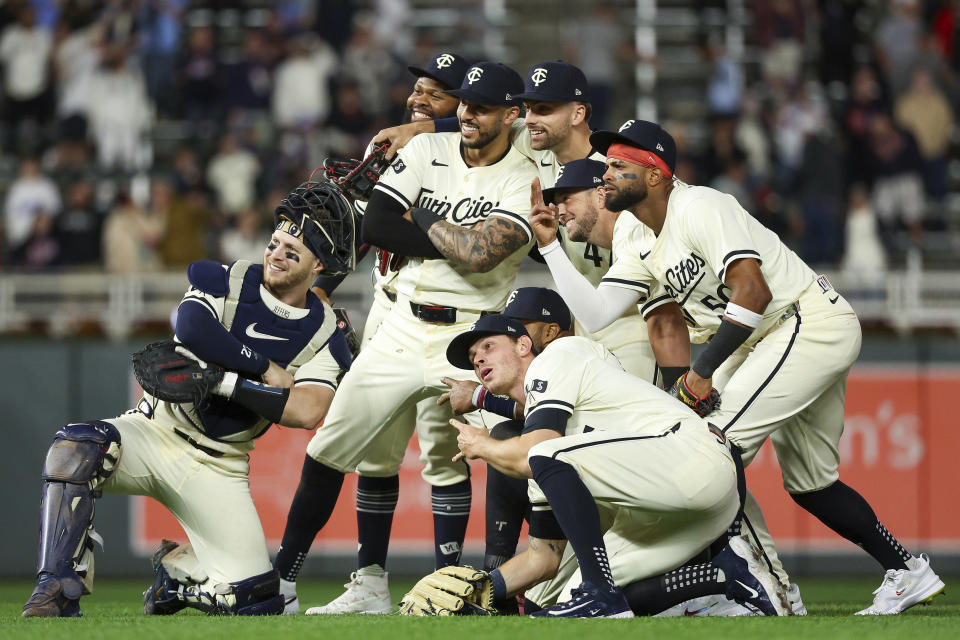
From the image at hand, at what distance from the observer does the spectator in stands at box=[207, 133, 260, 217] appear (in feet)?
41.6

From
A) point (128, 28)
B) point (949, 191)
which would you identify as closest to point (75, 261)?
point (128, 28)

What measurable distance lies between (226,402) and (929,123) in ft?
32.2

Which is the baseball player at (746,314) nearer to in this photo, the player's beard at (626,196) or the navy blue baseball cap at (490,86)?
the player's beard at (626,196)

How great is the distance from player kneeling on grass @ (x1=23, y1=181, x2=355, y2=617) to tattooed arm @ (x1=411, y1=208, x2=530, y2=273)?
45cm

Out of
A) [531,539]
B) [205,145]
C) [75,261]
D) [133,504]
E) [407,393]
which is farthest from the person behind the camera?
[205,145]

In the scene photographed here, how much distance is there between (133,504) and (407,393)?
4470mm

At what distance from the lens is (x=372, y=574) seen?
682 cm

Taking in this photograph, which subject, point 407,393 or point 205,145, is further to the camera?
point 205,145

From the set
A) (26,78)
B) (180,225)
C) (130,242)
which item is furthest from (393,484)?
(26,78)

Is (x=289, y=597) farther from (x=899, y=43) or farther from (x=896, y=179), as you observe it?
(x=899, y=43)

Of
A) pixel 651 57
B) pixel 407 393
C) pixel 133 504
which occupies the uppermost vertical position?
pixel 651 57

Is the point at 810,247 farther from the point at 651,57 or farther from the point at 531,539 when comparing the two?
the point at 531,539

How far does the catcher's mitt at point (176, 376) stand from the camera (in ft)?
19.2

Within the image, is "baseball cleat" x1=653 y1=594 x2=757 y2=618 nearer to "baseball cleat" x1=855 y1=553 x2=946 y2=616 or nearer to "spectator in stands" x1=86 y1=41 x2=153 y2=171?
"baseball cleat" x1=855 y1=553 x2=946 y2=616
